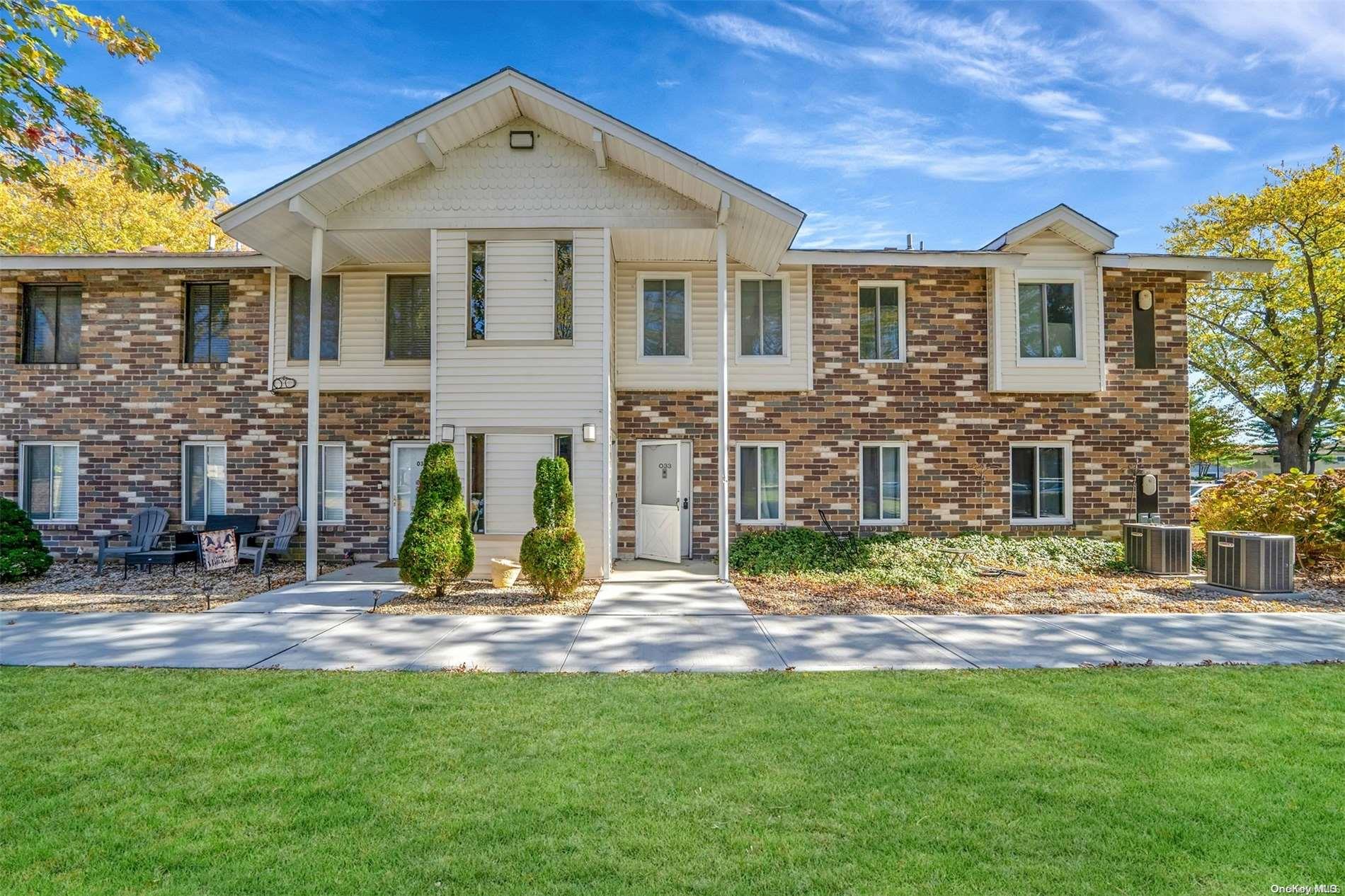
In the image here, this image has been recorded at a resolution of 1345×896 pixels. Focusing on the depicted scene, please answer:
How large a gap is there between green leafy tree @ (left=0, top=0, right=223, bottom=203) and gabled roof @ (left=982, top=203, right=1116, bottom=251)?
12141 millimetres

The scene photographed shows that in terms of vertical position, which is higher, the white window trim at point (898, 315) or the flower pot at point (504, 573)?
the white window trim at point (898, 315)

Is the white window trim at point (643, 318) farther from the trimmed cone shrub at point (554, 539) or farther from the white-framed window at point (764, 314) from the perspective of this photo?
the trimmed cone shrub at point (554, 539)

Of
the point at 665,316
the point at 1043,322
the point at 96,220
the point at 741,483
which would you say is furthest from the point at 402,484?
the point at 96,220

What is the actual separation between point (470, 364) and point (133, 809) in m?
7.25

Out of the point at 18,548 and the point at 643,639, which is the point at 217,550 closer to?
the point at 18,548

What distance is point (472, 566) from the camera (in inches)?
355

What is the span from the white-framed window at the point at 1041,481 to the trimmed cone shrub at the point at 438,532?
9.99 meters

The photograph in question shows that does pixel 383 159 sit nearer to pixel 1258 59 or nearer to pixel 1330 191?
pixel 1258 59

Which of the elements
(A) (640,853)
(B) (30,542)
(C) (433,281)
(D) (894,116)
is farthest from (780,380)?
(B) (30,542)

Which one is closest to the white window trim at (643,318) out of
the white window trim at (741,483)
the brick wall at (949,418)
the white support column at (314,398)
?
the brick wall at (949,418)

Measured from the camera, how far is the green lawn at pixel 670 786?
106 inches

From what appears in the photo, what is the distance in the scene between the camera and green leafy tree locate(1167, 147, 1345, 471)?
→ 1670 centimetres

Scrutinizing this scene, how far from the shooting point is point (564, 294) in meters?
9.84

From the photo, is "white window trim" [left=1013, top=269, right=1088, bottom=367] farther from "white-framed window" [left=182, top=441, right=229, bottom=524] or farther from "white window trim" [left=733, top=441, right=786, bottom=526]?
"white-framed window" [left=182, top=441, right=229, bottom=524]
